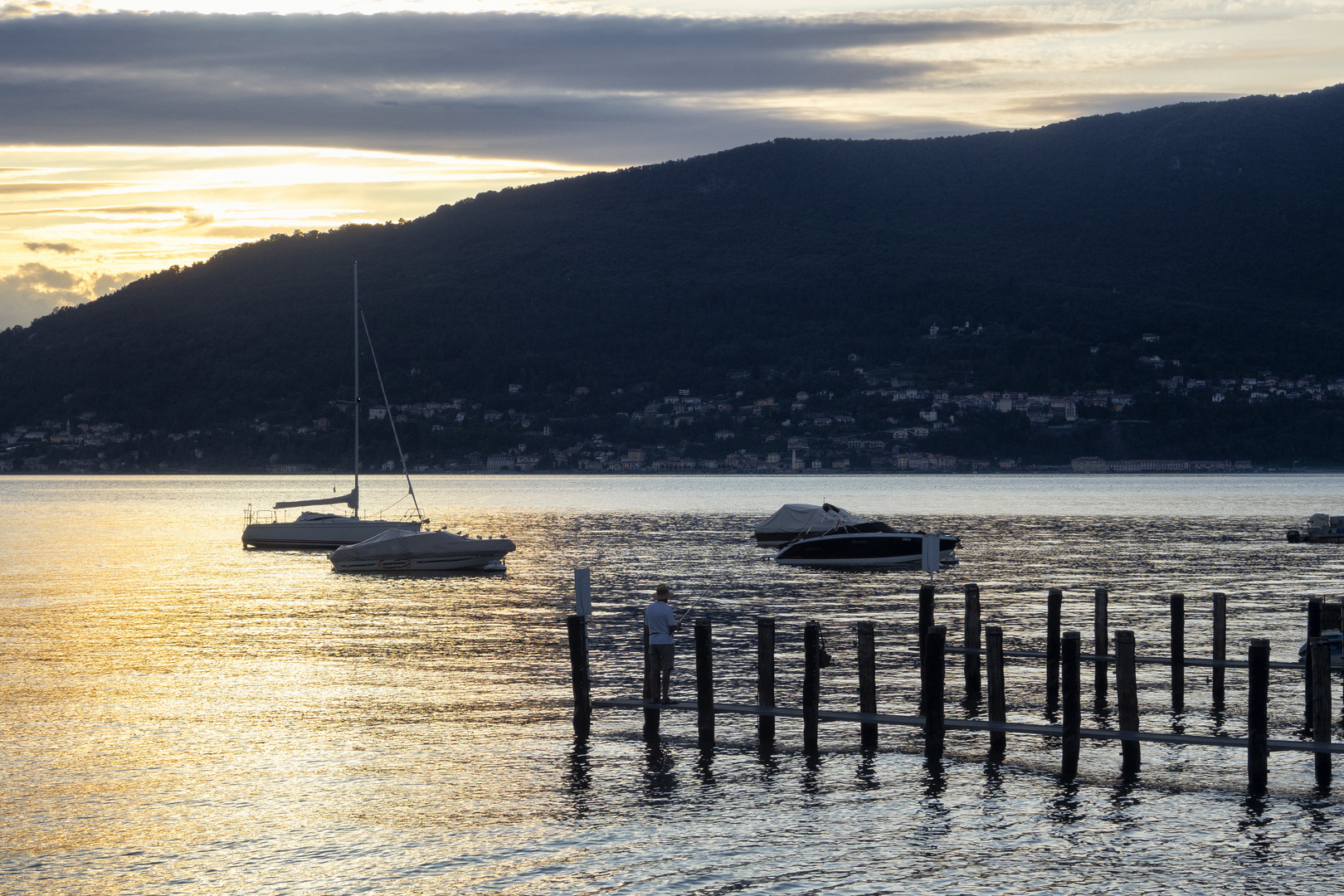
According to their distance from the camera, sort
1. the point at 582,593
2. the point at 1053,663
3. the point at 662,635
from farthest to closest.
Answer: the point at 1053,663 → the point at 582,593 → the point at 662,635

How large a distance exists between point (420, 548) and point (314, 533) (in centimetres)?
1801

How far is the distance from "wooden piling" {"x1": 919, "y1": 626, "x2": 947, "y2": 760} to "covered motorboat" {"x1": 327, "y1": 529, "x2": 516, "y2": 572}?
4048 cm

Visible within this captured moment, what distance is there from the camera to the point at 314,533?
7575cm

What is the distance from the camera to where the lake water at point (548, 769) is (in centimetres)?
1631

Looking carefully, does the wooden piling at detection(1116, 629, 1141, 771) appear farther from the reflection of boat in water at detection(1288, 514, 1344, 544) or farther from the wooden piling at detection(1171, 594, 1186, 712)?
the reflection of boat in water at detection(1288, 514, 1344, 544)

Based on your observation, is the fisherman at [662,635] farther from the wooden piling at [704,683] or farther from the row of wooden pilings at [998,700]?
the wooden piling at [704,683]

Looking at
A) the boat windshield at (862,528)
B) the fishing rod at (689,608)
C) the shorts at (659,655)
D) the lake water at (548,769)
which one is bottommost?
the fishing rod at (689,608)

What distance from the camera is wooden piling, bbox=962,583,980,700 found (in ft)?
85.4

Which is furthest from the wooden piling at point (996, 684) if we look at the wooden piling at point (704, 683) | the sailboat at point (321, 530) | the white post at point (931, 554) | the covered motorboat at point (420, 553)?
the sailboat at point (321, 530)

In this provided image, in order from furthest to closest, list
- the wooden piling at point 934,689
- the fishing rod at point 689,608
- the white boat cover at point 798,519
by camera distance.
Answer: the white boat cover at point 798,519
the fishing rod at point 689,608
the wooden piling at point 934,689

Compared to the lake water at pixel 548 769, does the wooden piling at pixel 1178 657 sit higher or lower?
higher

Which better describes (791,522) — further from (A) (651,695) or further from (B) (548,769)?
(B) (548,769)

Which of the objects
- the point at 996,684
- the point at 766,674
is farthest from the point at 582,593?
the point at 996,684

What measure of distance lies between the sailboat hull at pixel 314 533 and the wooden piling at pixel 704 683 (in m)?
Answer: 52.0
